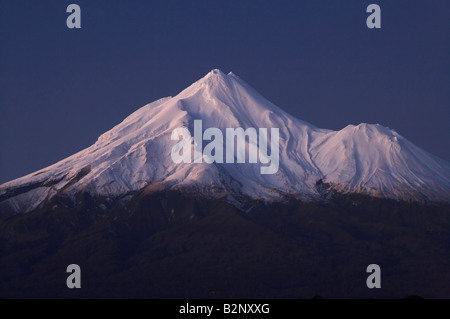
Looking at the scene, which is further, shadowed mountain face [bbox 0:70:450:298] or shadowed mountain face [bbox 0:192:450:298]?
shadowed mountain face [bbox 0:70:450:298]

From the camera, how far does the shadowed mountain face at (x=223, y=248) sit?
169250 mm

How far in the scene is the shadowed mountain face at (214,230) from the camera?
559 feet

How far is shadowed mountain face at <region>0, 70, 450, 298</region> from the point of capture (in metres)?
170

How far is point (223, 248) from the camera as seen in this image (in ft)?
588

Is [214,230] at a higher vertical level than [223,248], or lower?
higher

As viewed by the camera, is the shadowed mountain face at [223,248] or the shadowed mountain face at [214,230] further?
the shadowed mountain face at [214,230]

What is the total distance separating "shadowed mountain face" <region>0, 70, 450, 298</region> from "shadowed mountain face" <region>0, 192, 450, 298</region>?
0.58 ft

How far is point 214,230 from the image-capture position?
18338cm

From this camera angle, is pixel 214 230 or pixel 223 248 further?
pixel 214 230

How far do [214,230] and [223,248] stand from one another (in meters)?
4.70

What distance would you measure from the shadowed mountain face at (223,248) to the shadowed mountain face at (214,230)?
18 cm
